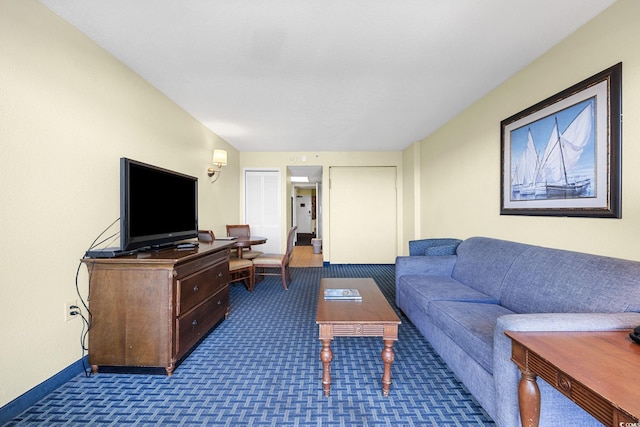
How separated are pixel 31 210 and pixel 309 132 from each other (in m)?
3.23

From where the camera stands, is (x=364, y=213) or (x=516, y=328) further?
(x=364, y=213)

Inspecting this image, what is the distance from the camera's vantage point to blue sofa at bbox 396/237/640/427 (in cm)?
116

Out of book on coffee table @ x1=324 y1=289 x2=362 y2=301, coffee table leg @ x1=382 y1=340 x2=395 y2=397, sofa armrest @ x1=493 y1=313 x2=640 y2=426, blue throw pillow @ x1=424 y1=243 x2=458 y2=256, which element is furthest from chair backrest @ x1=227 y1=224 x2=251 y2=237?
sofa armrest @ x1=493 y1=313 x2=640 y2=426

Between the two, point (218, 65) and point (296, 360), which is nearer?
point (296, 360)

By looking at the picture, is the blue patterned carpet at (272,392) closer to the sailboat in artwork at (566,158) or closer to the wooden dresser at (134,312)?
the wooden dresser at (134,312)

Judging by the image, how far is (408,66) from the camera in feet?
7.24

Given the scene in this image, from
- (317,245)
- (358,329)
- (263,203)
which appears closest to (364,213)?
(263,203)

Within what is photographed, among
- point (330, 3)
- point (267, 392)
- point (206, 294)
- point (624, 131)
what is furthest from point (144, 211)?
point (624, 131)

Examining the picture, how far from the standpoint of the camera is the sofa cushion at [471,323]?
4.68 ft

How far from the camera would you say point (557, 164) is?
75.0 inches

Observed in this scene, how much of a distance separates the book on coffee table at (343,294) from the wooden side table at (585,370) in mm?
1070

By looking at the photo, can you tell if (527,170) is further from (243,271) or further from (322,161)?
(322,161)

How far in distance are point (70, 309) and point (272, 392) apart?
4.83 feet

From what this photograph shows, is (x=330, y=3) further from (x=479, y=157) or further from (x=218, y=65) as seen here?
(x=479, y=157)
